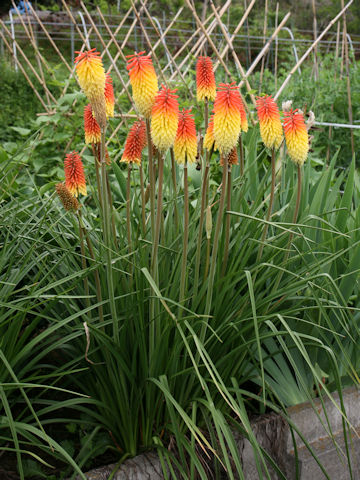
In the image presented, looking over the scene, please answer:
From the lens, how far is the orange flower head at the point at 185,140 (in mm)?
1567

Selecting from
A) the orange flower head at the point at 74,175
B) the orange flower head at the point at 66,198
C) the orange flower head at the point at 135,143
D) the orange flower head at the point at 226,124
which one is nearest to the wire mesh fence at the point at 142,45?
the orange flower head at the point at 135,143

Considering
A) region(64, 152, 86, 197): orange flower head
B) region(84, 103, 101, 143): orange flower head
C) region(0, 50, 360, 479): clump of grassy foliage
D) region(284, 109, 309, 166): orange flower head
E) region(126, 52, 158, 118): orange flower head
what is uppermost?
region(126, 52, 158, 118): orange flower head

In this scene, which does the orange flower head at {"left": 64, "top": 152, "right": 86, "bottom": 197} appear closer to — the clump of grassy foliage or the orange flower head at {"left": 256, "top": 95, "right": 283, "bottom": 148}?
the clump of grassy foliage

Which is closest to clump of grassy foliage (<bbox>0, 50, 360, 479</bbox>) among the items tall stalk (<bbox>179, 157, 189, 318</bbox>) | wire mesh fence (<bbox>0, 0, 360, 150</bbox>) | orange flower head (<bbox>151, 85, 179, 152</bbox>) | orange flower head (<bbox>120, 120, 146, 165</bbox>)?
tall stalk (<bbox>179, 157, 189, 318</bbox>)

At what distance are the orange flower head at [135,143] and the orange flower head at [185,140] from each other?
225mm

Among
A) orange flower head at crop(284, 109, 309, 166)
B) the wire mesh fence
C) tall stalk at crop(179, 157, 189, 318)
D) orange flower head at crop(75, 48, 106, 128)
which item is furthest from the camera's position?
the wire mesh fence

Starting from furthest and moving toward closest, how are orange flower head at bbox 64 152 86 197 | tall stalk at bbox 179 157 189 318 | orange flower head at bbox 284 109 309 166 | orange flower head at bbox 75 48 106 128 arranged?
orange flower head at bbox 64 152 86 197, orange flower head at bbox 284 109 309 166, tall stalk at bbox 179 157 189 318, orange flower head at bbox 75 48 106 128

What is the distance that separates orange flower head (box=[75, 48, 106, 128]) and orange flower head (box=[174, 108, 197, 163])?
0.78ft

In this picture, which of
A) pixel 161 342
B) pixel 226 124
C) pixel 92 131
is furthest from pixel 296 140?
pixel 161 342

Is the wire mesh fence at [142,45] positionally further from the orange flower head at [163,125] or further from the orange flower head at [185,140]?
the orange flower head at [163,125]

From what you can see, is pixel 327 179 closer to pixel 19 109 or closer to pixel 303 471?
pixel 303 471

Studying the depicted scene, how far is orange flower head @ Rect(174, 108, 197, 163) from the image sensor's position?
61.7 inches

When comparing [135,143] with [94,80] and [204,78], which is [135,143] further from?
[94,80]

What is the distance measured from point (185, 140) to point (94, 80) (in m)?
0.30
